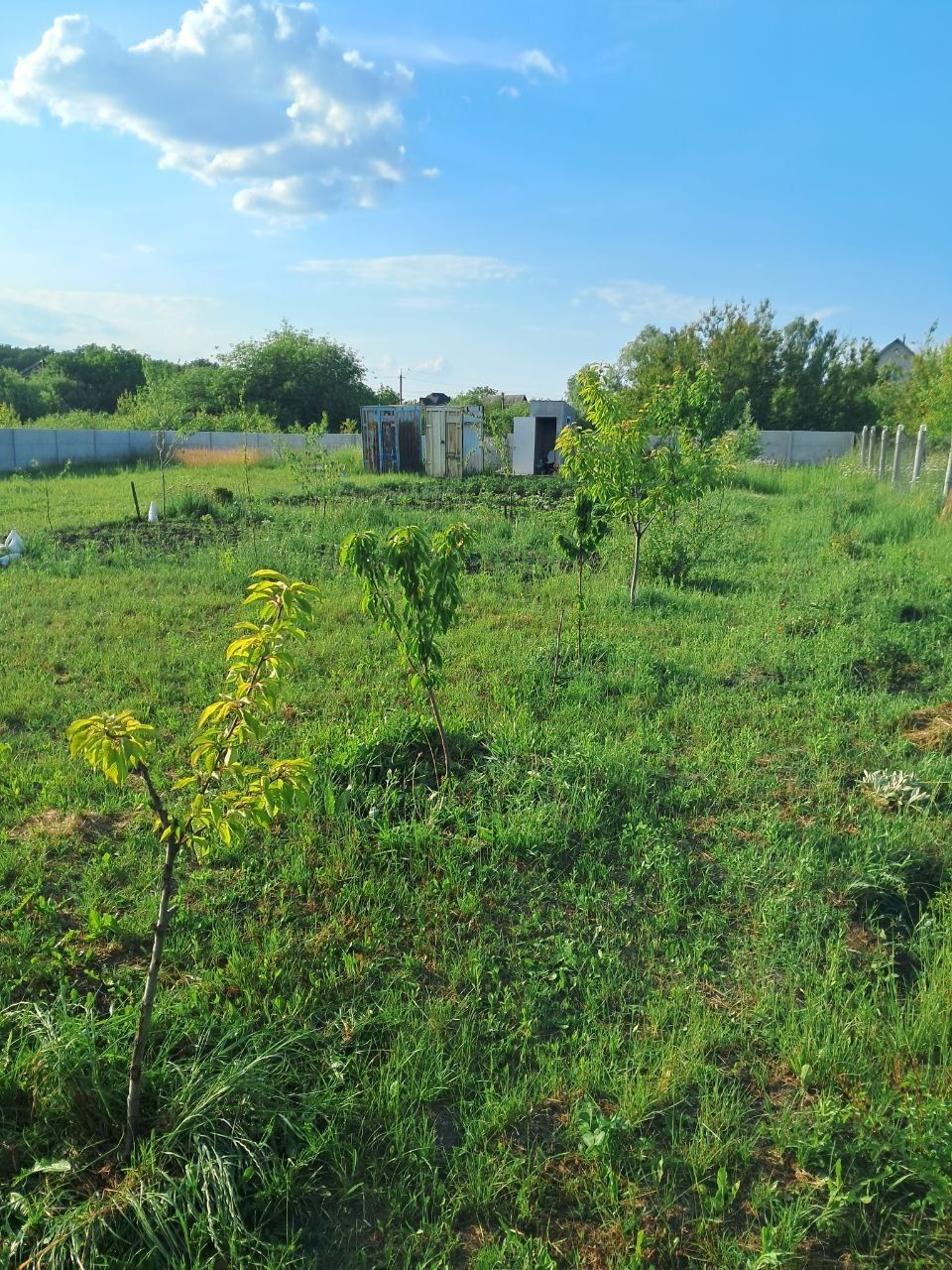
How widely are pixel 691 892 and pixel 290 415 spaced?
3584 cm

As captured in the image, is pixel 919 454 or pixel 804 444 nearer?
pixel 919 454

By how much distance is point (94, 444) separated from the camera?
23859mm

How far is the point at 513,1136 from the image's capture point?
2.29 metres

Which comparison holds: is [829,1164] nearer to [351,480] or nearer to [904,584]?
[904,584]

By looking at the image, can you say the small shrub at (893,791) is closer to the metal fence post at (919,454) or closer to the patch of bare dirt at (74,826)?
the patch of bare dirt at (74,826)

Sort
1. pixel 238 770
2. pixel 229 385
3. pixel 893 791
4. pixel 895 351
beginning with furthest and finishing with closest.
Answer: pixel 895 351, pixel 229 385, pixel 893 791, pixel 238 770

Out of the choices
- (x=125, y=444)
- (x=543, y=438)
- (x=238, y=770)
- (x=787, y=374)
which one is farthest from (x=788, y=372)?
(x=238, y=770)

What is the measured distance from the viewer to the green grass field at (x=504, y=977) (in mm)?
2043

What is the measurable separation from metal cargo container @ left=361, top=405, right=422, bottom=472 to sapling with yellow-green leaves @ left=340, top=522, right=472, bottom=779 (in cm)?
2085

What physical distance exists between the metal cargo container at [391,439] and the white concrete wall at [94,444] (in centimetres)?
218

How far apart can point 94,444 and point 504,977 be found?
984 inches

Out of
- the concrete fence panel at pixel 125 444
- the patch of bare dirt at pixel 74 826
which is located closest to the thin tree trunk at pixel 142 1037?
the patch of bare dirt at pixel 74 826

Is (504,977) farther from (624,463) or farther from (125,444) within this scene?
(125,444)

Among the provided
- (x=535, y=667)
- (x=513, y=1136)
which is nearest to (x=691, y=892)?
(x=513, y=1136)
